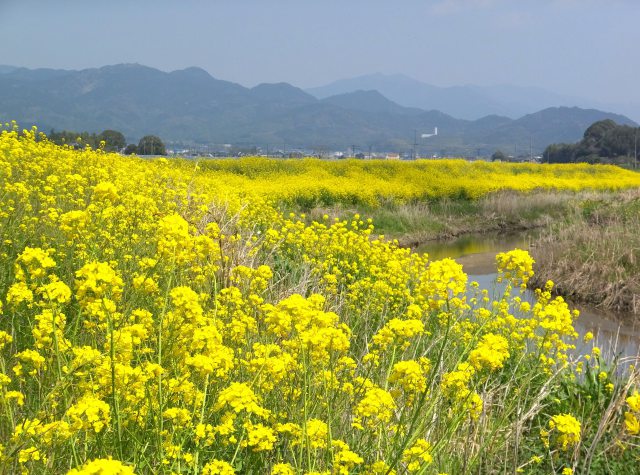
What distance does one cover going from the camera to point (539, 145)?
165875 millimetres

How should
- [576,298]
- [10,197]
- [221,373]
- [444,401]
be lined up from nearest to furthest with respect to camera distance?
[221,373] → [444,401] → [10,197] → [576,298]

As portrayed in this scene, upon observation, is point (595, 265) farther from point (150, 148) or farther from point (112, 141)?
point (150, 148)

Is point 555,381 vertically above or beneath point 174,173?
beneath

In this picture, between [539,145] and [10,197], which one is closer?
[10,197]

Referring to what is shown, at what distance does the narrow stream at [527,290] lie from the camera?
27.2ft

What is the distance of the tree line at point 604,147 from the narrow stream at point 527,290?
28.1m

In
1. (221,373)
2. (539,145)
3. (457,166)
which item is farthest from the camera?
(539,145)

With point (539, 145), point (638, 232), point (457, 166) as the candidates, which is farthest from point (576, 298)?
point (539, 145)

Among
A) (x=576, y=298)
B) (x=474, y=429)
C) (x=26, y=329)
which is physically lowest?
(x=576, y=298)

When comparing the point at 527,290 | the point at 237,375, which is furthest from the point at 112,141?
the point at 237,375

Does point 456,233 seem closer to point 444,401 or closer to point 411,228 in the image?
point 411,228

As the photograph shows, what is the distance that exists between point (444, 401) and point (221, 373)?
1.66m

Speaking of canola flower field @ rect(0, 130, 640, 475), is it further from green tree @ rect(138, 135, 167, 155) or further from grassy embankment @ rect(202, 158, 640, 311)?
green tree @ rect(138, 135, 167, 155)

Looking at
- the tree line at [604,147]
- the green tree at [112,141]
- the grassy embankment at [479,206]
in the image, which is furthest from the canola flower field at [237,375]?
the tree line at [604,147]
